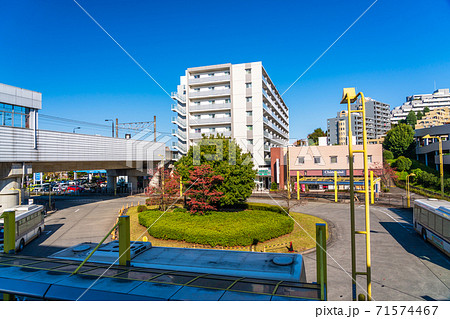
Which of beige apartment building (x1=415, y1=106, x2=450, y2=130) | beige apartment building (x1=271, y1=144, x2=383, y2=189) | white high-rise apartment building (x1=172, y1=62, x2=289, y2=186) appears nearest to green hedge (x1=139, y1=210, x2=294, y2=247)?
beige apartment building (x1=271, y1=144, x2=383, y2=189)

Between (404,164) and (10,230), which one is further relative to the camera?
(404,164)

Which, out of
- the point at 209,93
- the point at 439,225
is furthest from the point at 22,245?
the point at 209,93

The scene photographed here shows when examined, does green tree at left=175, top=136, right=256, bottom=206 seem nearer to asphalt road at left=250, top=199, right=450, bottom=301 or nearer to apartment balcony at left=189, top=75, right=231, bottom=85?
asphalt road at left=250, top=199, right=450, bottom=301

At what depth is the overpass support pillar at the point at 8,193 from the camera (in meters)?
21.2

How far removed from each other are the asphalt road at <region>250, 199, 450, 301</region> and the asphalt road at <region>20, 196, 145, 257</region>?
1445 cm

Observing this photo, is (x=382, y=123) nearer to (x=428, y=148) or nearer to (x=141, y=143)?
(x=428, y=148)

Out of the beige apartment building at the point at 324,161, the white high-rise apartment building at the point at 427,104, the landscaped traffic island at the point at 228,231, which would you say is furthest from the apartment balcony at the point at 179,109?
the white high-rise apartment building at the point at 427,104

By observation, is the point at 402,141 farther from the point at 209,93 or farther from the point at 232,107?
the point at 209,93

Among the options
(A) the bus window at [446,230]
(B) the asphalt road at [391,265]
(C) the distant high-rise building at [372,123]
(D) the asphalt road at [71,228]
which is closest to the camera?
(B) the asphalt road at [391,265]

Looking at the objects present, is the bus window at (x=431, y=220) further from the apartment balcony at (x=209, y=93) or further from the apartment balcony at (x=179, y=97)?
the apartment balcony at (x=179, y=97)

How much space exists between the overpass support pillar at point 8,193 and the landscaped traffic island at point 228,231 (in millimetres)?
11480

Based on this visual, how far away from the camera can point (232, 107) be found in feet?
149

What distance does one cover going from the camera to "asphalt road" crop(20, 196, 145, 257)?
636 inches

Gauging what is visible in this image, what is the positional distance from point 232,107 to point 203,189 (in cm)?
2868
